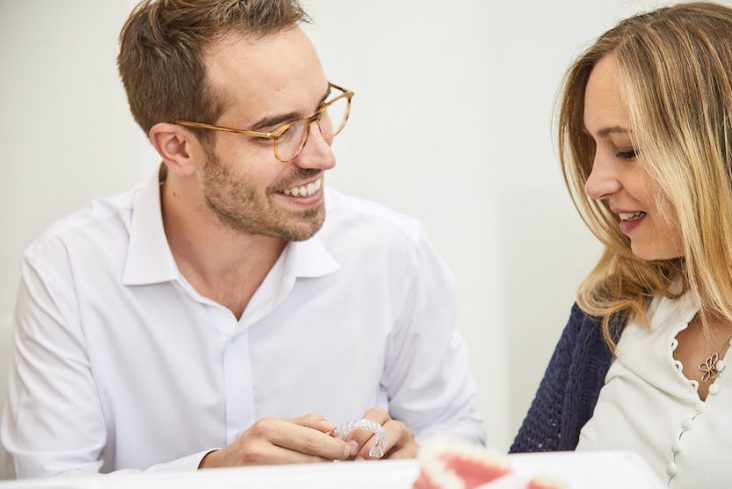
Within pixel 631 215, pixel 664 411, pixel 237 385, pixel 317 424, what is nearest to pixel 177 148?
pixel 237 385

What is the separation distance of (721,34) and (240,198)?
75 centimetres

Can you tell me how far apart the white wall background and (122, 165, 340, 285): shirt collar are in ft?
1.45

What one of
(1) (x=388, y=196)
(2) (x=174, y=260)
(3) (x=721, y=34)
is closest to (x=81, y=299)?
(2) (x=174, y=260)

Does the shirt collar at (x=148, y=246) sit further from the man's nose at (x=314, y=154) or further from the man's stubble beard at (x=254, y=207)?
the man's nose at (x=314, y=154)

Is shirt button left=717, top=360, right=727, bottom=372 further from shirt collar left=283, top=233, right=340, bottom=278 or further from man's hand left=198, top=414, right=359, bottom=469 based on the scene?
shirt collar left=283, top=233, right=340, bottom=278

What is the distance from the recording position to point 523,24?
1979 millimetres

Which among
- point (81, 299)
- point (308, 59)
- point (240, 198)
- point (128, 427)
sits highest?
point (308, 59)

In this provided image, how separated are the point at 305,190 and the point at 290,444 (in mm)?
433

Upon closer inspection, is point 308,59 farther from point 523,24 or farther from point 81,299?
point 523,24

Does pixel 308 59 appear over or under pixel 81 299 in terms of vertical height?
over

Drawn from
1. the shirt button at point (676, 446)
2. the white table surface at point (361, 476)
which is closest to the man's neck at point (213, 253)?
the shirt button at point (676, 446)

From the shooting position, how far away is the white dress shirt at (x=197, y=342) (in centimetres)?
141

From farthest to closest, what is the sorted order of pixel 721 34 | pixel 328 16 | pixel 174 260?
pixel 328 16 → pixel 174 260 → pixel 721 34

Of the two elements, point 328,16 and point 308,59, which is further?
point 328,16
